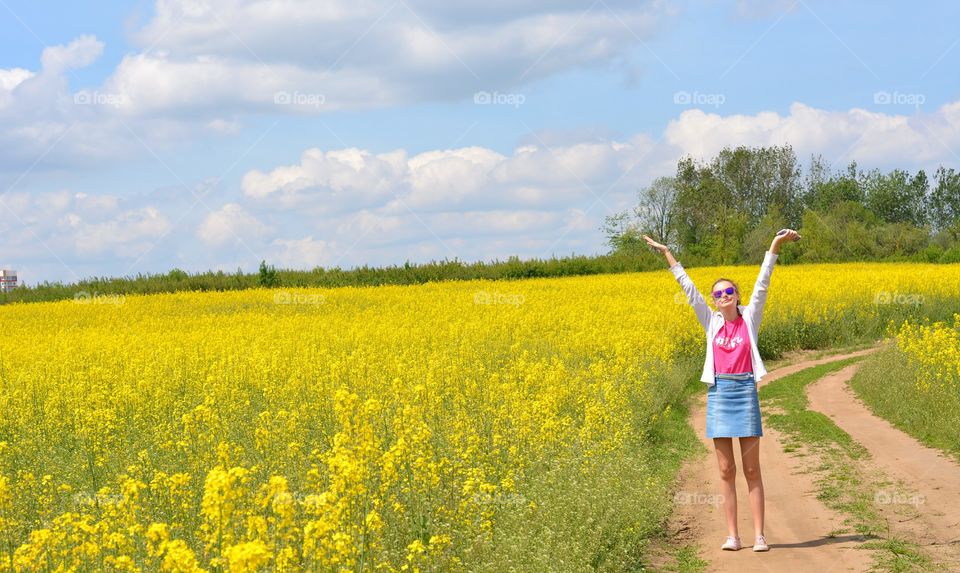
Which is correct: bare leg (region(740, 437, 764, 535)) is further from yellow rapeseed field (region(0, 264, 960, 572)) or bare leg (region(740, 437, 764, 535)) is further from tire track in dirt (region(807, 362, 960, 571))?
tire track in dirt (region(807, 362, 960, 571))

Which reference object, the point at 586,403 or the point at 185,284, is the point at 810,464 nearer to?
the point at 586,403

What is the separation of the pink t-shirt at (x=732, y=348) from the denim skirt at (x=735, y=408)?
0.06 m

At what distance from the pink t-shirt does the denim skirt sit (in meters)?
0.06

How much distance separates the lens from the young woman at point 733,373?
8.18 m

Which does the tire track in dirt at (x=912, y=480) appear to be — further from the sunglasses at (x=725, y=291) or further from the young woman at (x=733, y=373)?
the sunglasses at (x=725, y=291)

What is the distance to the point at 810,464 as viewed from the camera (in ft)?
40.4

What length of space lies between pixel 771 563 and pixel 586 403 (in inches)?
185

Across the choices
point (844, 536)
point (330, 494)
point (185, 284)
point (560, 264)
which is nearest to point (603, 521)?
point (844, 536)

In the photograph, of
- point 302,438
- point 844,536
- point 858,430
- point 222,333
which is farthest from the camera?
point 222,333

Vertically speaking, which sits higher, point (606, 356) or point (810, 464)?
point (606, 356)

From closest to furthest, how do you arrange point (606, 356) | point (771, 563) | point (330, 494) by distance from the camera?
point (330, 494) < point (771, 563) < point (606, 356)

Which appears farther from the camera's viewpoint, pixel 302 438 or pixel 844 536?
pixel 302 438

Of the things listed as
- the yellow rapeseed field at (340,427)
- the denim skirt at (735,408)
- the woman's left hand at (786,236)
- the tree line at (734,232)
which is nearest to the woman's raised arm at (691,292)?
the denim skirt at (735,408)

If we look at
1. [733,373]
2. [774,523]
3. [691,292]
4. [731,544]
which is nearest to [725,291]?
[691,292]
